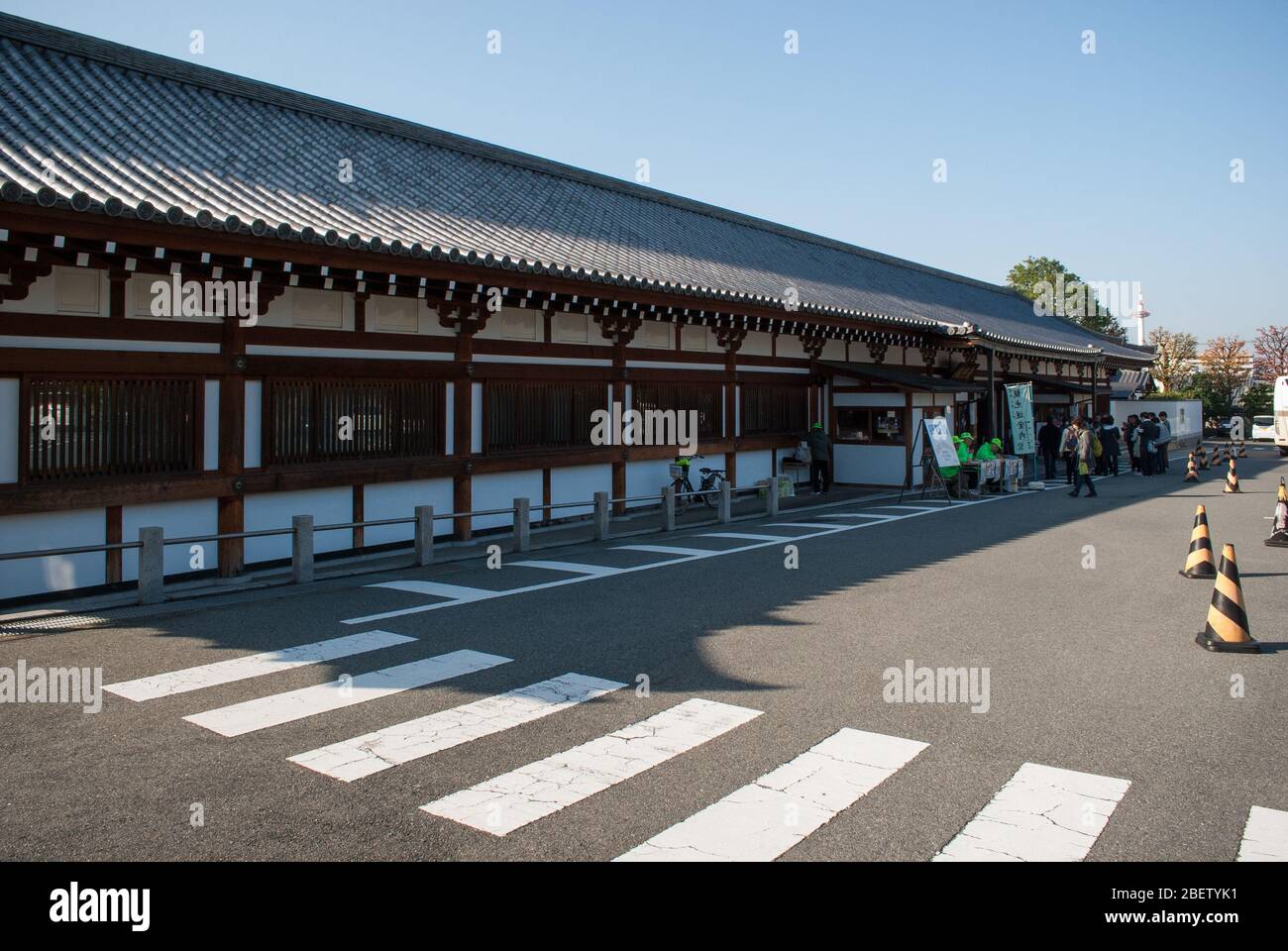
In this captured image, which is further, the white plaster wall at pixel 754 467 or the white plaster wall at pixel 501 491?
the white plaster wall at pixel 754 467

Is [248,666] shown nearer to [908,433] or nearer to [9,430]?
[9,430]

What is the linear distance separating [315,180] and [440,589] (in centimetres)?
665

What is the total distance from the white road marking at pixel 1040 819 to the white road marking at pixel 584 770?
172 centimetres

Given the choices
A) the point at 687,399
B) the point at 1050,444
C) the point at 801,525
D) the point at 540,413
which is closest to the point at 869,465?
the point at 687,399

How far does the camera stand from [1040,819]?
4520 mm

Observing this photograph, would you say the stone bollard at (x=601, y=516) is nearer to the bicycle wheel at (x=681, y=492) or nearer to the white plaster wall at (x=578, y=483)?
the white plaster wall at (x=578, y=483)

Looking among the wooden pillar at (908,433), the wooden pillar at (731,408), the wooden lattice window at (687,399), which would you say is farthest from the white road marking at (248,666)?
the wooden pillar at (908,433)

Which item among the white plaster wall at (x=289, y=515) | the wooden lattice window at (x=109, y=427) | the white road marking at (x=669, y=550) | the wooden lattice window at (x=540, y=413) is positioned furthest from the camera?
the wooden lattice window at (x=540, y=413)

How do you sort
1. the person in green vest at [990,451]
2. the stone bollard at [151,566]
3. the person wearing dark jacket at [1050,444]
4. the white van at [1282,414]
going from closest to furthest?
the stone bollard at [151,566], the person in green vest at [990,451], the person wearing dark jacket at [1050,444], the white van at [1282,414]

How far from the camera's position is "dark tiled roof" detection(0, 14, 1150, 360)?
10.1 metres

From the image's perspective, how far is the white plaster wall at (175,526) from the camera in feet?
34.0

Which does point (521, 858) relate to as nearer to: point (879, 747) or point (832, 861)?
point (832, 861)

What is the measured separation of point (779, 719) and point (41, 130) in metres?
10.4

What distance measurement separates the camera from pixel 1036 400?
36.4m
